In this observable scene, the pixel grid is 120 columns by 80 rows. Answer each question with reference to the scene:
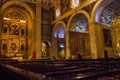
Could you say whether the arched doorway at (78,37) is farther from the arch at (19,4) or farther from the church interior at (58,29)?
the arch at (19,4)

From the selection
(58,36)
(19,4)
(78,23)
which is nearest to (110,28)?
(78,23)

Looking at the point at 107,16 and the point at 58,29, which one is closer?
the point at 107,16

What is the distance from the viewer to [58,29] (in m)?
20.5

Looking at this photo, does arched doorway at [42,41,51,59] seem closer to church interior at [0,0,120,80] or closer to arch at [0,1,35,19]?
church interior at [0,0,120,80]

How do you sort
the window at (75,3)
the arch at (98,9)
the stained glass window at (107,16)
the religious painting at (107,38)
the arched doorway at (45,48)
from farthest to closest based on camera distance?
1. the arched doorway at (45,48)
2. the window at (75,3)
3. the religious painting at (107,38)
4. the stained glass window at (107,16)
5. the arch at (98,9)

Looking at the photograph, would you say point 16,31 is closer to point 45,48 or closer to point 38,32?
point 38,32

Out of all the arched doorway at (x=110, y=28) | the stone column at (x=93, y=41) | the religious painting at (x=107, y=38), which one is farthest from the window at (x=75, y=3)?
the religious painting at (x=107, y=38)

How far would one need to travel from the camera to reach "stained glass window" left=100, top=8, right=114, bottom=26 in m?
14.1

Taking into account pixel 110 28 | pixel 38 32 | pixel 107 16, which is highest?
pixel 107 16

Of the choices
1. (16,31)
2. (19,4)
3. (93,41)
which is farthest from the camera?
(16,31)

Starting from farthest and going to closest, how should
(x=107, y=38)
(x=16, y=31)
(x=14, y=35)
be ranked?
(x=16, y=31) < (x=14, y=35) < (x=107, y=38)

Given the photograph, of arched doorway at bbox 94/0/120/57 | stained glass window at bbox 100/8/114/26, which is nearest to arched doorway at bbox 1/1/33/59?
stained glass window at bbox 100/8/114/26

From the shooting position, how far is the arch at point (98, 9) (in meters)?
12.4

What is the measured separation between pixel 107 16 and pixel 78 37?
4.04m
